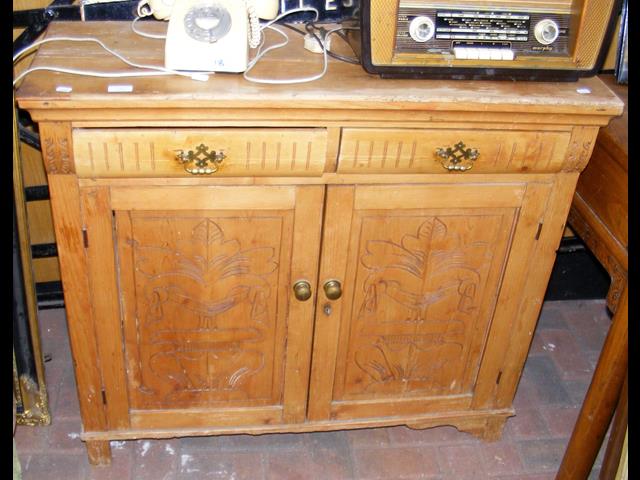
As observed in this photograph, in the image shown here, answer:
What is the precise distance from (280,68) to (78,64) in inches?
16.1

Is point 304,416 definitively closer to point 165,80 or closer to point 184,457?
point 184,457

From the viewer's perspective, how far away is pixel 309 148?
62.6 inches

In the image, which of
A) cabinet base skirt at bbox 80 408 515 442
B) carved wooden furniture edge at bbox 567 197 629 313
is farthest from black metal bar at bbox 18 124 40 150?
carved wooden furniture edge at bbox 567 197 629 313

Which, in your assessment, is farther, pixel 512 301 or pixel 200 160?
pixel 512 301

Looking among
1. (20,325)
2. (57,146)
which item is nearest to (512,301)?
(57,146)

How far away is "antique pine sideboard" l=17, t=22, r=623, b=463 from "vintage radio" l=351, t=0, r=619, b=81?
0.12ft

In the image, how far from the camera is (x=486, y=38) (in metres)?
1.63

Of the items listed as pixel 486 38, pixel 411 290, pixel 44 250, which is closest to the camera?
pixel 486 38

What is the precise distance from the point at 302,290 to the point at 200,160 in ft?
1.29

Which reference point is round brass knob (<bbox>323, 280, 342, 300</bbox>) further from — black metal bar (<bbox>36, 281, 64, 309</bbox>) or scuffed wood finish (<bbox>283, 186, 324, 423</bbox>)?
black metal bar (<bbox>36, 281, 64, 309</bbox>)

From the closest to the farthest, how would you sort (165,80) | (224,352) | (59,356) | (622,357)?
(165,80) → (622,357) → (224,352) → (59,356)

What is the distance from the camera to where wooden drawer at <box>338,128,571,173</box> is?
161 centimetres

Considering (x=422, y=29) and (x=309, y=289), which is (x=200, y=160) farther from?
(x=422, y=29)

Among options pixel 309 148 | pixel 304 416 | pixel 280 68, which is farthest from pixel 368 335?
pixel 280 68
